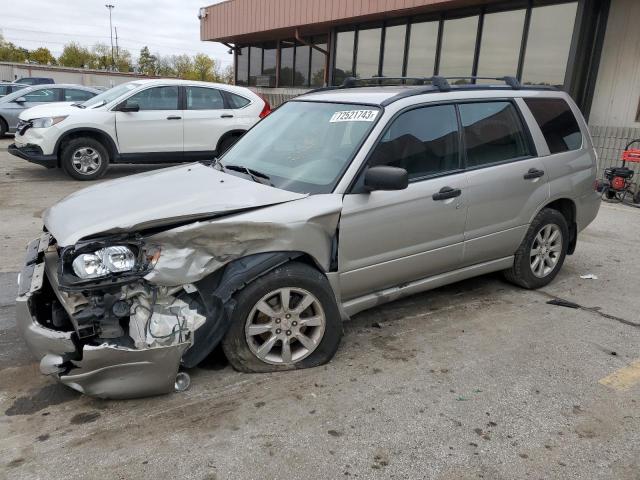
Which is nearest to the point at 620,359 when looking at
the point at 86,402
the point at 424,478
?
the point at 424,478

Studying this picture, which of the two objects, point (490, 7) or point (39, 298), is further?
point (490, 7)

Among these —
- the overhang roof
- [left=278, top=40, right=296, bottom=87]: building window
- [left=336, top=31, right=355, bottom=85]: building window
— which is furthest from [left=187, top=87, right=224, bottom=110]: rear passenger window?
[left=278, top=40, right=296, bottom=87]: building window

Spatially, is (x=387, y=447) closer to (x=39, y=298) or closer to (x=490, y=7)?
(x=39, y=298)

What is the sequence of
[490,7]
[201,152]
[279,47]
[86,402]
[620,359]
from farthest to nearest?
[279,47] → [490,7] → [201,152] → [620,359] → [86,402]

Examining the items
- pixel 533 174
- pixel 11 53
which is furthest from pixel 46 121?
pixel 11 53

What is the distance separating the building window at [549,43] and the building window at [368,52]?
4912mm

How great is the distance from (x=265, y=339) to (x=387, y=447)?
0.99 m

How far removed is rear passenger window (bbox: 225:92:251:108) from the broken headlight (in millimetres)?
8096

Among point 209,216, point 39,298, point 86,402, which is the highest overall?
point 209,216

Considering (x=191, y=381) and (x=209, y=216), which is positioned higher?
(x=209, y=216)

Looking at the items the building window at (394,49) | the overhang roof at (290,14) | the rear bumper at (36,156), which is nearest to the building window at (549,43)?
the overhang roof at (290,14)

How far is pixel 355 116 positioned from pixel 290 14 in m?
14.8

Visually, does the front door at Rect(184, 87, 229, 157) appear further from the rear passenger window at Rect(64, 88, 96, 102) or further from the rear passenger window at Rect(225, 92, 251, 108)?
the rear passenger window at Rect(64, 88, 96, 102)

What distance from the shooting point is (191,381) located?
10.3 ft
